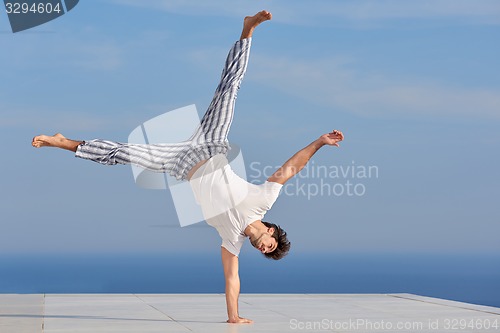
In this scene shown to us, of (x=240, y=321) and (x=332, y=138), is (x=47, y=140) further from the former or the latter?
(x=332, y=138)

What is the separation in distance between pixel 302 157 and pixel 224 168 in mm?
681

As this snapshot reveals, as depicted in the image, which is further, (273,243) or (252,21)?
(252,21)

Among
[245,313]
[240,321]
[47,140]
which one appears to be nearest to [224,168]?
[240,321]

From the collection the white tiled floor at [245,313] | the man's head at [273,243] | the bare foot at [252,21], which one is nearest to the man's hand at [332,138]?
the man's head at [273,243]

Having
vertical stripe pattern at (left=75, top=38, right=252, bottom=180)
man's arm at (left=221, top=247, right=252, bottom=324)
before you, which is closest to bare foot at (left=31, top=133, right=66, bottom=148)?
vertical stripe pattern at (left=75, top=38, right=252, bottom=180)

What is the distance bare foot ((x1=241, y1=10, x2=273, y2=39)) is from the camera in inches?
310

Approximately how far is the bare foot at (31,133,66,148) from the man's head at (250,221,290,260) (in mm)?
1840

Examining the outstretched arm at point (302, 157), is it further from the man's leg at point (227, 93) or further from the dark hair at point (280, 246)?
the man's leg at point (227, 93)

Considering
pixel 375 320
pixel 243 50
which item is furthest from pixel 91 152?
pixel 375 320

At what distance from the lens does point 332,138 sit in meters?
7.49

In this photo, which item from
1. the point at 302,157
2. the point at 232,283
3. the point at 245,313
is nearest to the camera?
the point at 302,157

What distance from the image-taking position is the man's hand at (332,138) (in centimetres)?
747

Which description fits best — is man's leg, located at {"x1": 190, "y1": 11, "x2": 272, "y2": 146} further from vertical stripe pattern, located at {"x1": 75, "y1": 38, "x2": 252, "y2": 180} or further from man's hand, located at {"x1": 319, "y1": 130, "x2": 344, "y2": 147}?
man's hand, located at {"x1": 319, "y1": 130, "x2": 344, "y2": 147}

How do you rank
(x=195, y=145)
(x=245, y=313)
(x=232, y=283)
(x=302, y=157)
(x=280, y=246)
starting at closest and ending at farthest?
(x=302, y=157) < (x=280, y=246) < (x=232, y=283) < (x=195, y=145) < (x=245, y=313)
